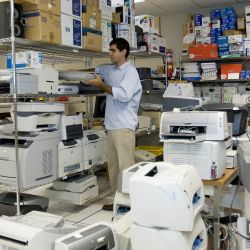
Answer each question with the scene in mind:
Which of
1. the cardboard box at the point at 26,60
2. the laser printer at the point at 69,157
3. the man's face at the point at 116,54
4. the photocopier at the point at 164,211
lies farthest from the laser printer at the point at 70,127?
the photocopier at the point at 164,211

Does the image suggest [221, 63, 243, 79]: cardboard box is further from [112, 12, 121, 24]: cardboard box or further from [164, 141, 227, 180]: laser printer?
[164, 141, 227, 180]: laser printer

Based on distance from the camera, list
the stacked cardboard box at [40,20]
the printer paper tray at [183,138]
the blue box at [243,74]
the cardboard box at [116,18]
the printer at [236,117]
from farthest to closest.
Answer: the blue box at [243,74], the cardboard box at [116,18], the printer at [236,117], the stacked cardboard box at [40,20], the printer paper tray at [183,138]

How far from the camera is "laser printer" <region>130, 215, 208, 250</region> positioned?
1712 mm

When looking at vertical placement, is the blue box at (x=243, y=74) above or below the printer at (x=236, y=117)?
above

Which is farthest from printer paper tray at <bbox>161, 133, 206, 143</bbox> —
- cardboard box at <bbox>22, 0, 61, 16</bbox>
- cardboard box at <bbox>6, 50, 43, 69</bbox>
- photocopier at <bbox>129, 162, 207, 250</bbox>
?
cardboard box at <bbox>22, 0, 61, 16</bbox>

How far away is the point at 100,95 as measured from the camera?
4.14m

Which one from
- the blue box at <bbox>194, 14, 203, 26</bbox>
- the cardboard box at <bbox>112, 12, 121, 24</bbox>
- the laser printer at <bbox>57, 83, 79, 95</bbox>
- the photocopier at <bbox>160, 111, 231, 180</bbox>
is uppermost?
the blue box at <bbox>194, 14, 203, 26</bbox>

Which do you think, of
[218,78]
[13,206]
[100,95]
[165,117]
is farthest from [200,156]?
[218,78]

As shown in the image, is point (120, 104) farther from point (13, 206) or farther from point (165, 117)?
point (13, 206)

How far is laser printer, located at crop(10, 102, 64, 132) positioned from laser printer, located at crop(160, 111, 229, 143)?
3.54ft

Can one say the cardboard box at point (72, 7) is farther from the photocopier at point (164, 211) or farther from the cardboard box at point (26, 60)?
the photocopier at point (164, 211)

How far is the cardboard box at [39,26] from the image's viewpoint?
Result: 2.92m

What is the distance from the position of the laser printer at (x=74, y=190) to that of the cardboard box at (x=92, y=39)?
1386 millimetres

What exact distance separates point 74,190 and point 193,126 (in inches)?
61.7
